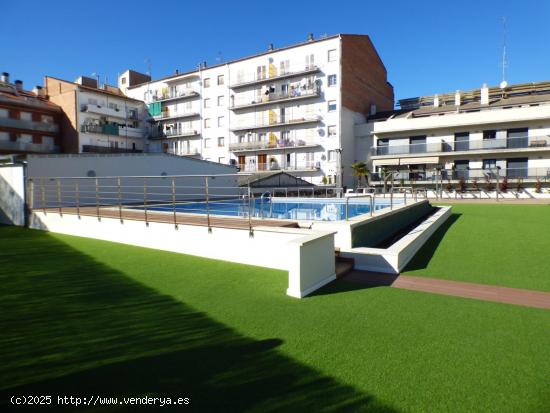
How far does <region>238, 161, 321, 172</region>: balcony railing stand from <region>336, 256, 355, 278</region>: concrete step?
106 feet

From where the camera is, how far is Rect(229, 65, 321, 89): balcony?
38.6 m

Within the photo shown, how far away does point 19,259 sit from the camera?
747 centimetres

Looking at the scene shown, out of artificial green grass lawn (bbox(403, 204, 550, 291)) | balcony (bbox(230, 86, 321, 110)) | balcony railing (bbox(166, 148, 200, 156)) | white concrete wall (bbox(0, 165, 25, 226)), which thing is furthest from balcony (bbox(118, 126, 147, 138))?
artificial green grass lawn (bbox(403, 204, 550, 291))

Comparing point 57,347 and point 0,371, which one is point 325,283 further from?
point 0,371

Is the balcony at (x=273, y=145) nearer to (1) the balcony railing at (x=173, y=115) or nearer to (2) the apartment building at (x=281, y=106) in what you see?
(2) the apartment building at (x=281, y=106)

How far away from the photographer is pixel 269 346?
11.7ft

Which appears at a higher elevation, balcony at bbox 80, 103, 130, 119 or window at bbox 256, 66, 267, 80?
window at bbox 256, 66, 267, 80

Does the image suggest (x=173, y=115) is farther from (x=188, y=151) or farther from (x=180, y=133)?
(x=188, y=151)

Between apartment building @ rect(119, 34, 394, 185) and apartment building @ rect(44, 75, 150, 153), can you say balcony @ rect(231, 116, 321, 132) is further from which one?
apartment building @ rect(44, 75, 150, 153)

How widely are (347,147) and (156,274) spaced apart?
115 ft

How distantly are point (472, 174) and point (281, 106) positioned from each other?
22.0 meters

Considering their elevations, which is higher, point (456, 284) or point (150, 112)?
point (150, 112)

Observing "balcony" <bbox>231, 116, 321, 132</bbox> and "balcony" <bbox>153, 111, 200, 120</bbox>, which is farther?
"balcony" <bbox>153, 111, 200, 120</bbox>

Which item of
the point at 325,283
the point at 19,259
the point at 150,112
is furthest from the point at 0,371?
the point at 150,112
